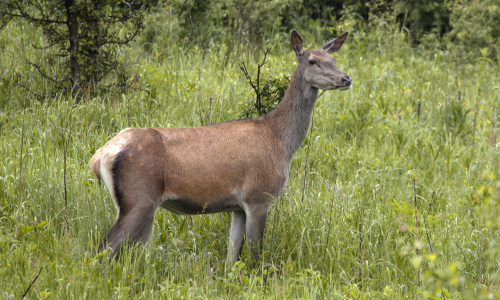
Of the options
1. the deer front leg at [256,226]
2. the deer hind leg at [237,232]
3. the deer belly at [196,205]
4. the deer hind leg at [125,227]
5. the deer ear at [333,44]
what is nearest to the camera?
the deer hind leg at [125,227]

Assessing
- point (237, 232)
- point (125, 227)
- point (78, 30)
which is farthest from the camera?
point (78, 30)

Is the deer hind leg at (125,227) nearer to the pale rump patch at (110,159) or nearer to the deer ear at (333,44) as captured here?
the pale rump patch at (110,159)

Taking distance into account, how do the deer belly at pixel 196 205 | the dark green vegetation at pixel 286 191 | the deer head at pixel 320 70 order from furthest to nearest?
the deer head at pixel 320 70, the deer belly at pixel 196 205, the dark green vegetation at pixel 286 191

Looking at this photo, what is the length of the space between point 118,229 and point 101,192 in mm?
999

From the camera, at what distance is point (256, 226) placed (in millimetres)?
4367

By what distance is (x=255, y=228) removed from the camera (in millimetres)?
4355

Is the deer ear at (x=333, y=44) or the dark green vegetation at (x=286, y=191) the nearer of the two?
the dark green vegetation at (x=286, y=191)

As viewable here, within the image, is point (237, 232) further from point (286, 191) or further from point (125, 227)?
point (125, 227)

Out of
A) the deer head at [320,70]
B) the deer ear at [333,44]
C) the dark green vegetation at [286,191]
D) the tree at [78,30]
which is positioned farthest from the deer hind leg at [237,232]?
the tree at [78,30]

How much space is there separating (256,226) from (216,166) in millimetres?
626

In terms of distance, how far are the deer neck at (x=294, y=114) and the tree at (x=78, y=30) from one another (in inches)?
106

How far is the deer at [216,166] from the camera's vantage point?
3.85 m

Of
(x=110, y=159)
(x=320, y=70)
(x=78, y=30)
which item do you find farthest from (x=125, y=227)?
(x=78, y=30)

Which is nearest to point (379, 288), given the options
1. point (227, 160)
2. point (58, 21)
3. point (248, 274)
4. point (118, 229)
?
point (248, 274)
